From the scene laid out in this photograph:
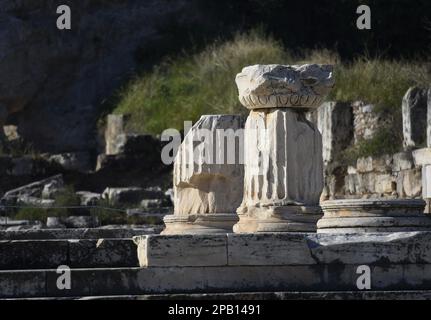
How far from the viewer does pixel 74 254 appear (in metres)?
15.1

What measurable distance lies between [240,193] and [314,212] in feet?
6.62

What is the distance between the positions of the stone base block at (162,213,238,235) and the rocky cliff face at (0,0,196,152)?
622 inches

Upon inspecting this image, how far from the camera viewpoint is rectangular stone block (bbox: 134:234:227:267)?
13594 mm

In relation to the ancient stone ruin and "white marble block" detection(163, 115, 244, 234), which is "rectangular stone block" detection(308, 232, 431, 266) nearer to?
the ancient stone ruin

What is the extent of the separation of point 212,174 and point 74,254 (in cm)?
247

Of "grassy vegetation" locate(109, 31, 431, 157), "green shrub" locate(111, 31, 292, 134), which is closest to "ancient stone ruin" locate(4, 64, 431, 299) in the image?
"grassy vegetation" locate(109, 31, 431, 157)

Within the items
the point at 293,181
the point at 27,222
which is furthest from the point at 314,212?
the point at 27,222

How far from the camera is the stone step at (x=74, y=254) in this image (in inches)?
583

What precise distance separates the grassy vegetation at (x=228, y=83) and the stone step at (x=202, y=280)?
12.8 m

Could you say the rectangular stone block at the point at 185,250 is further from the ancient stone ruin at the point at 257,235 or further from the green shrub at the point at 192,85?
the green shrub at the point at 192,85

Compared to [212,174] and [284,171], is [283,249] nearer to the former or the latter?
[284,171]

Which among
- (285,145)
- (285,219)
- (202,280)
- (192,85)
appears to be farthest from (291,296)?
(192,85)

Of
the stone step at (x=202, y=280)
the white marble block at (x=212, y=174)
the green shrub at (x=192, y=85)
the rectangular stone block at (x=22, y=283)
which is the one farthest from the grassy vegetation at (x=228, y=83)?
the rectangular stone block at (x=22, y=283)
